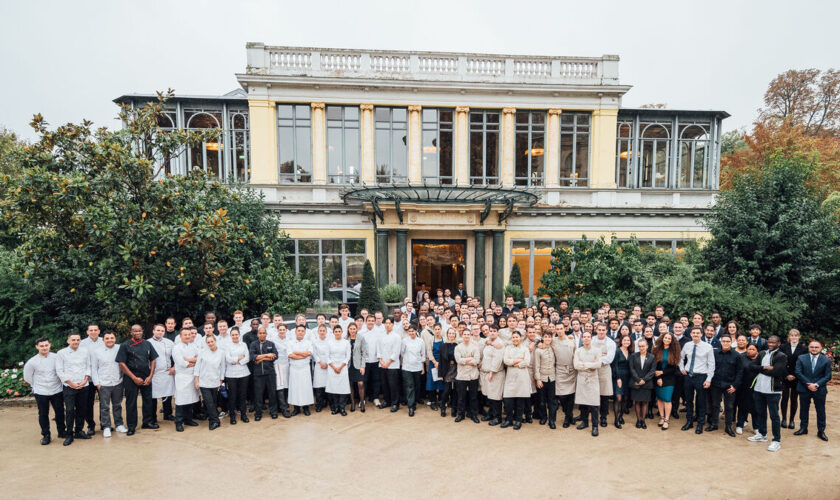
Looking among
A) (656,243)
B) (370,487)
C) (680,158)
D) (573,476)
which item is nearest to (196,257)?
(370,487)

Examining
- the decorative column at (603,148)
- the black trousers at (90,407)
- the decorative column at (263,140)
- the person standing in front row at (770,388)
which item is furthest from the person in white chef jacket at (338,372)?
the decorative column at (603,148)

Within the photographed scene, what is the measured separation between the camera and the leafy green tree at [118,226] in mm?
8484

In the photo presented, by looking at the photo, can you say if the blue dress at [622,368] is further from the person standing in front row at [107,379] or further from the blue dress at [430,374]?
the person standing in front row at [107,379]

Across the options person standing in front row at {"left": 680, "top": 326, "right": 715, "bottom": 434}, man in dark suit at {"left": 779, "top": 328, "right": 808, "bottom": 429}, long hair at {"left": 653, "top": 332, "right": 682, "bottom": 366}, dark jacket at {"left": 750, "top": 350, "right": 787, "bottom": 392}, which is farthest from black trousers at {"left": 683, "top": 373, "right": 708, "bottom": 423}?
man in dark suit at {"left": 779, "top": 328, "right": 808, "bottom": 429}

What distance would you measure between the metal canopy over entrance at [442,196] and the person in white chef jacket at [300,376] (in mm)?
7767

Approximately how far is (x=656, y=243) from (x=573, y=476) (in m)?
15.3

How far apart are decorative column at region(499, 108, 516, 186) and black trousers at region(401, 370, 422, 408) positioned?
1131 centimetres

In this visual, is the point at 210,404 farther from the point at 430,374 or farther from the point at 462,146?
the point at 462,146

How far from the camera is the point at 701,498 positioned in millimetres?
5559

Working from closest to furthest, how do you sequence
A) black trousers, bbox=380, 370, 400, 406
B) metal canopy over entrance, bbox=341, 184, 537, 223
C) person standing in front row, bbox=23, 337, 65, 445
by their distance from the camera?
1. person standing in front row, bbox=23, 337, 65, 445
2. black trousers, bbox=380, 370, 400, 406
3. metal canopy over entrance, bbox=341, 184, 537, 223

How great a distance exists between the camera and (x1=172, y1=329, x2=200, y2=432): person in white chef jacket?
25.3ft

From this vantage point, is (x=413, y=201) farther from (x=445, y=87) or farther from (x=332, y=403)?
(x=332, y=403)

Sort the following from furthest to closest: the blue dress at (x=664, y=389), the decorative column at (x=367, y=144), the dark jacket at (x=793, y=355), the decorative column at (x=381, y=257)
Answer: the decorative column at (x=367, y=144), the decorative column at (x=381, y=257), the blue dress at (x=664, y=389), the dark jacket at (x=793, y=355)

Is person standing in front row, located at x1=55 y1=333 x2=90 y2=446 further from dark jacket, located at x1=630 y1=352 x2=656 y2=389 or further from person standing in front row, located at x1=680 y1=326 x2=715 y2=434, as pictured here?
person standing in front row, located at x1=680 y1=326 x2=715 y2=434
